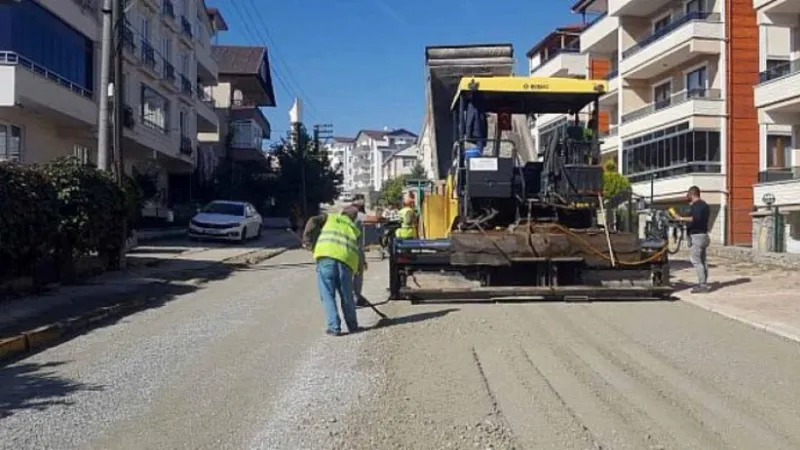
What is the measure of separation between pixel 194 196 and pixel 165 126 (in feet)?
31.7

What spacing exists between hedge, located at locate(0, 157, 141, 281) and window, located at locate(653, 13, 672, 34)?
2539cm

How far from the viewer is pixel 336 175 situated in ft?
205

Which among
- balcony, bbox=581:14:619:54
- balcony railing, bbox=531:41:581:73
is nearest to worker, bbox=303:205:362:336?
balcony, bbox=581:14:619:54

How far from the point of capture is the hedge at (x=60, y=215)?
12766 millimetres

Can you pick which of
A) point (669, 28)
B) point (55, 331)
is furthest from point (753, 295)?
Answer: point (669, 28)

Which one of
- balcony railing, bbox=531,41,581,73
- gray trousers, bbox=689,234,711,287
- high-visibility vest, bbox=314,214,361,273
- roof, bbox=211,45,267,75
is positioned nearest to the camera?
high-visibility vest, bbox=314,214,361,273

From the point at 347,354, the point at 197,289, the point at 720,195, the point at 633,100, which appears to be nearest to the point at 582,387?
the point at 347,354

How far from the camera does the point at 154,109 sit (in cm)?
3775

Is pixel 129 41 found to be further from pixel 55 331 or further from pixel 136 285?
pixel 55 331

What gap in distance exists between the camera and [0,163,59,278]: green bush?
1242cm

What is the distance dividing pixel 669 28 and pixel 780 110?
8.21 meters

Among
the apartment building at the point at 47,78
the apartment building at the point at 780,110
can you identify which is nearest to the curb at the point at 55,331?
the apartment building at the point at 47,78

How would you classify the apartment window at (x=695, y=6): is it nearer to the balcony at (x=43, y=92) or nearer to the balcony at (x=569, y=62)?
the balcony at (x=569, y=62)

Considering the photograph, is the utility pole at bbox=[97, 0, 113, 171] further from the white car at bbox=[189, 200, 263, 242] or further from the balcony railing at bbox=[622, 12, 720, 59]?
the balcony railing at bbox=[622, 12, 720, 59]
